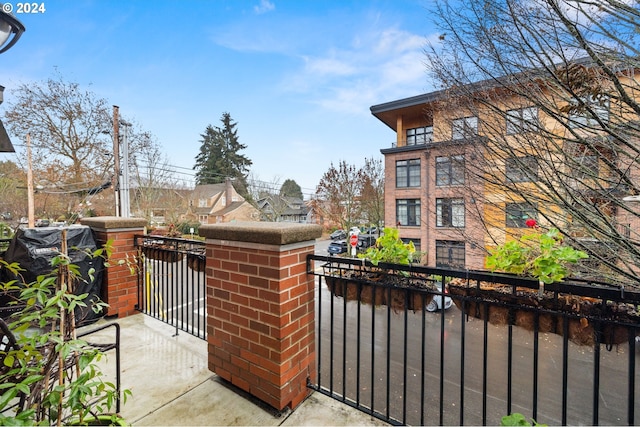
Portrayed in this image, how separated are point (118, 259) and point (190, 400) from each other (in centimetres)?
203

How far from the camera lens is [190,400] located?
1980 mm

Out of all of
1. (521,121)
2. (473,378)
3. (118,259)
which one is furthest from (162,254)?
(473,378)

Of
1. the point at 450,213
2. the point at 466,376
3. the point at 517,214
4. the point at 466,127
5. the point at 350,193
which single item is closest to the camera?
the point at 466,127

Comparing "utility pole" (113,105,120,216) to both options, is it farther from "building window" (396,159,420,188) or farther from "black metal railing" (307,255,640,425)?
"building window" (396,159,420,188)

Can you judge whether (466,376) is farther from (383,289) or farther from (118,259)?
(118,259)

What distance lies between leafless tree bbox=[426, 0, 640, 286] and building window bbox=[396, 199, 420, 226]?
13902 millimetres

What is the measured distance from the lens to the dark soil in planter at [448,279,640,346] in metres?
1.34

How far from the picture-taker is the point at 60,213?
16047 mm

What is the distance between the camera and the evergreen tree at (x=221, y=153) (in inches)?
1385

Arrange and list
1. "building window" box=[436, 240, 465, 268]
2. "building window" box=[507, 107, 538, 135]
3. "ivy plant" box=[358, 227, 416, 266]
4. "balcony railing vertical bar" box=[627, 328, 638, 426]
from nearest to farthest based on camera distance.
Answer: "balcony railing vertical bar" box=[627, 328, 638, 426] < "ivy plant" box=[358, 227, 416, 266] < "building window" box=[507, 107, 538, 135] < "building window" box=[436, 240, 465, 268]

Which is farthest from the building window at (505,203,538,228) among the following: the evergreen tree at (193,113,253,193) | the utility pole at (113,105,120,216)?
the evergreen tree at (193,113,253,193)

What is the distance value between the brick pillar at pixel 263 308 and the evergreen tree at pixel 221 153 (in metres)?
34.8

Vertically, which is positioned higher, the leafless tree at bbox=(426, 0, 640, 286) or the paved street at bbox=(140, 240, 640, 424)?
the leafless tree at bbox=(426, 0, 640, 286)

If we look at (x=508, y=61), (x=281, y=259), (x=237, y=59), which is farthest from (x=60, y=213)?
(x=508, y=61)
